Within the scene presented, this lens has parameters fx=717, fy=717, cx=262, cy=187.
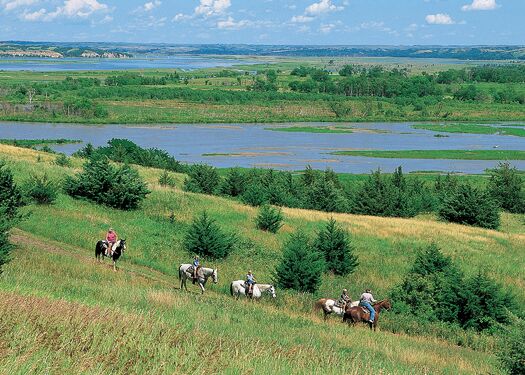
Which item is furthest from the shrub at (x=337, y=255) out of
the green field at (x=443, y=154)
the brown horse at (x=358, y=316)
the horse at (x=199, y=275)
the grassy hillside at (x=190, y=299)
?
the green field at (x=443, y=154)

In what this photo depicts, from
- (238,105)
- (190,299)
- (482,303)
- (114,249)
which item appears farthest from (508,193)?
(238,105)

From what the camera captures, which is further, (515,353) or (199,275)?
(199,275)

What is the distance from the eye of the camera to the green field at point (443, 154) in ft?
304

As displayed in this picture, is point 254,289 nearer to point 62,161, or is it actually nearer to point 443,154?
point 62,161

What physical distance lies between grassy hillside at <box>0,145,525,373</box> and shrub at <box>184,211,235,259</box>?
2.11 ft

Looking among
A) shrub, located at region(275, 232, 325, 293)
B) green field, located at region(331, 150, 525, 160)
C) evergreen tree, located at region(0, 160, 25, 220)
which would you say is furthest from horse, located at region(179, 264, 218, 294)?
green field, located at region(331, 150, 525, 160)

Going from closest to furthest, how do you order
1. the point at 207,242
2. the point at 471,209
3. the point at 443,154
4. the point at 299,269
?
1. the point at 299,269
2. the point at 207,242
3. the point at 471,209
4. the point at 443,154

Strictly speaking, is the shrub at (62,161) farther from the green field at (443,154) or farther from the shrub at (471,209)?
the green field at (443,154)

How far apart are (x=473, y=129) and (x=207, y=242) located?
108 meters

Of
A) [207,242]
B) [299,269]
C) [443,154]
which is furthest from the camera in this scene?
[443,154]

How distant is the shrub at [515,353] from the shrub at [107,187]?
27070 mm

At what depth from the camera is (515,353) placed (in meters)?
12.4

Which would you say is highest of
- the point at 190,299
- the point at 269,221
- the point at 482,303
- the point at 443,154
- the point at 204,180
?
the point at 190,299

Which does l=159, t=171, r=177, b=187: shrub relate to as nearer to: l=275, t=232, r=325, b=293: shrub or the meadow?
l=275, t=232, r=325, b=293: shrub
